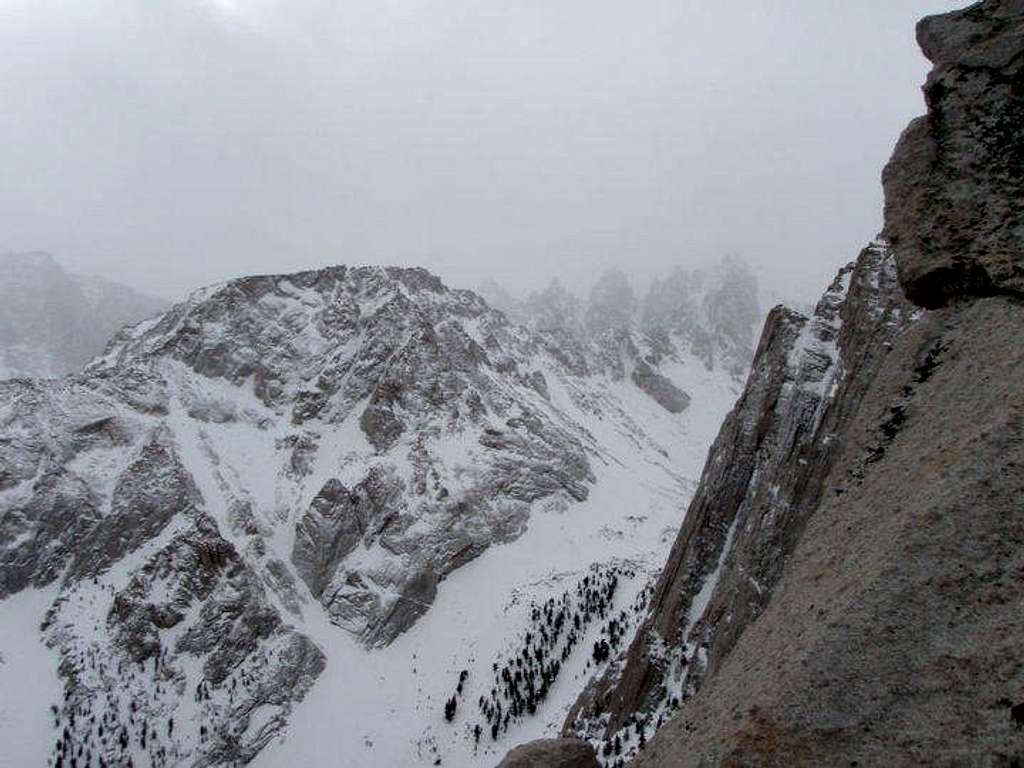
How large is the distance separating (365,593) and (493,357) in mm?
74836

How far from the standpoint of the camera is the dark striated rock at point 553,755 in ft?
54.5

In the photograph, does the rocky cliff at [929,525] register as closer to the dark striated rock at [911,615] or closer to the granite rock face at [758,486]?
the dark striated rock at [911,615]

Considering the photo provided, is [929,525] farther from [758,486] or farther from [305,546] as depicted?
[305,546]

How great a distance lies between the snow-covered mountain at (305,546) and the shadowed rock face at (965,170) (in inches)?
2511

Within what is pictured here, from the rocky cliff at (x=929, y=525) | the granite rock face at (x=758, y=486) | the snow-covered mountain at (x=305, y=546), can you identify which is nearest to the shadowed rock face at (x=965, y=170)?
the rocky cliff at (x=929, y=525)

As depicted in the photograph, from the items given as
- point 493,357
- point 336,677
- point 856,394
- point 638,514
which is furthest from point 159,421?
point 856,394

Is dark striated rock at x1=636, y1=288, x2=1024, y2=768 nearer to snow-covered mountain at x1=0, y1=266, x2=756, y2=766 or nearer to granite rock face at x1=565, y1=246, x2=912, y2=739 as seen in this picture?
granite rock face at x1=565, y1=246, x2=912, y2=739

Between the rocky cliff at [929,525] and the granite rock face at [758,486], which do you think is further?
the granite rock face at [758,486]

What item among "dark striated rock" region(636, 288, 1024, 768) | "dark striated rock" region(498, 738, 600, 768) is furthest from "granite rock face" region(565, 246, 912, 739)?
"dark striated rock" region(636, 288, 1024, 768)

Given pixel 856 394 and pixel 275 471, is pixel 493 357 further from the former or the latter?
pixel 856 394

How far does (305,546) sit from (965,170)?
111 metres

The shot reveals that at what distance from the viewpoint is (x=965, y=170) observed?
8.81 m

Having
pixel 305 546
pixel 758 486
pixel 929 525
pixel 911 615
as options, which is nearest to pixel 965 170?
pixel 929 525

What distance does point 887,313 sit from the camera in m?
30.9
